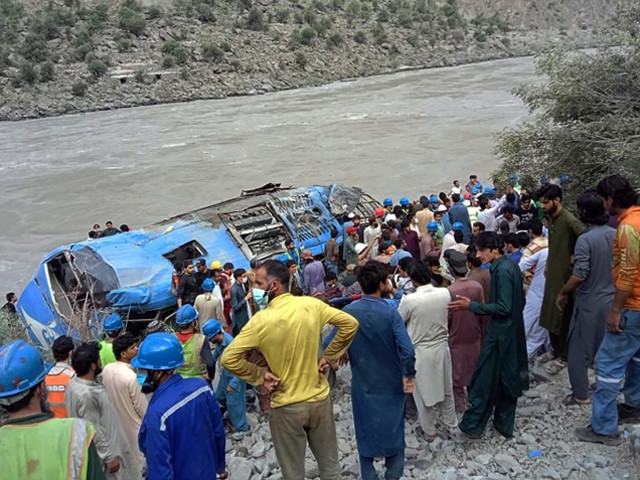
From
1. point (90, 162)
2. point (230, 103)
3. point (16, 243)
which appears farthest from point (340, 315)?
point (230, 103)

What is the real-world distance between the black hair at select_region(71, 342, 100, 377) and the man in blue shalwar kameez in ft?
5.42

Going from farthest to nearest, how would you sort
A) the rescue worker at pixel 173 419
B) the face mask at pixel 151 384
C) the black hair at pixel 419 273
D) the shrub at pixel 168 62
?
the shrub at pixel 168 62
the black hair at pixel 419 273
the face mask at pixel 151 384
the rescue worker at pixel 173 419

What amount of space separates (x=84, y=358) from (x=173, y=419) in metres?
1.13

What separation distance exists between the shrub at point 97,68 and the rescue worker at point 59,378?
49.7 meters

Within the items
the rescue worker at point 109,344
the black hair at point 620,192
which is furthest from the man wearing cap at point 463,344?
the rescue worker at point 109,344

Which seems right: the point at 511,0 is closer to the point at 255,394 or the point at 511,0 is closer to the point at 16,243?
the point at 16,243

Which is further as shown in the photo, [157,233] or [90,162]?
[90,162]

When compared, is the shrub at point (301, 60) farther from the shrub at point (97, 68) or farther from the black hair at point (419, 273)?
the black hair at point (419, 273)

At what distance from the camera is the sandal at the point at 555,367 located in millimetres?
5594

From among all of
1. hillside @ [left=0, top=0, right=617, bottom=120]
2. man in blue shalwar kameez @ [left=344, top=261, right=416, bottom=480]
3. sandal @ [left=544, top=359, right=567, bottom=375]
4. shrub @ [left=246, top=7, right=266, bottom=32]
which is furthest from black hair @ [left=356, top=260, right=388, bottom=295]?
shrub @ [left=246, top=7, right=266, bottom=32]

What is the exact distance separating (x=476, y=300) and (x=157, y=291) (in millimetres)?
5366

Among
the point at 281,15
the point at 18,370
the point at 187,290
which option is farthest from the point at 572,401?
the point at 281,15

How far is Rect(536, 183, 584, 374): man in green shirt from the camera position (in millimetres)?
4930

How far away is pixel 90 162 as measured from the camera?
27.5 meters
